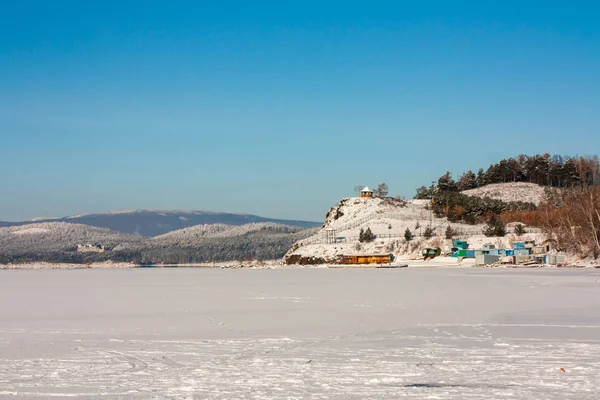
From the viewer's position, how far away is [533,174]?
114 meters

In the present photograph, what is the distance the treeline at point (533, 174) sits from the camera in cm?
10731

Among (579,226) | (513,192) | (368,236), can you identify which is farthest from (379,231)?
(513,192)

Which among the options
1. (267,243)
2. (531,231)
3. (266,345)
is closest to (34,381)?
(266,345)

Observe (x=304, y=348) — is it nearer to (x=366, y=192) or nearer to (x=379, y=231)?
(x=379, y=231)

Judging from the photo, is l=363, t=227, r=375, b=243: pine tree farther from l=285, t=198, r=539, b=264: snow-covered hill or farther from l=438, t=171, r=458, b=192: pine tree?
l=438, t=171, r=458, b=192: pine tree

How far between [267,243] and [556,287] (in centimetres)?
7102

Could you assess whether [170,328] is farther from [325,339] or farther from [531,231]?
[531,231]

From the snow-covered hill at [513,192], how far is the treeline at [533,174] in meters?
4.23

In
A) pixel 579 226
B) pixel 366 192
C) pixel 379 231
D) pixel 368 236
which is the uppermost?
pixel 366 192

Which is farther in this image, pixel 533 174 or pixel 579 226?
pixel 533 174

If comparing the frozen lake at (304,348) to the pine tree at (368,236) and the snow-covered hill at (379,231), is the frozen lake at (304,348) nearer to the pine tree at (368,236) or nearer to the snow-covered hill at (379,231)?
the snow-covered hill at (379,231)

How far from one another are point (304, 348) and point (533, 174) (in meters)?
111

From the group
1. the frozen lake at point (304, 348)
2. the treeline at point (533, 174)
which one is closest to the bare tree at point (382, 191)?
the treeline at point (533, 174)

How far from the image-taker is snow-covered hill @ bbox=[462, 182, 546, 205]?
332 ft
